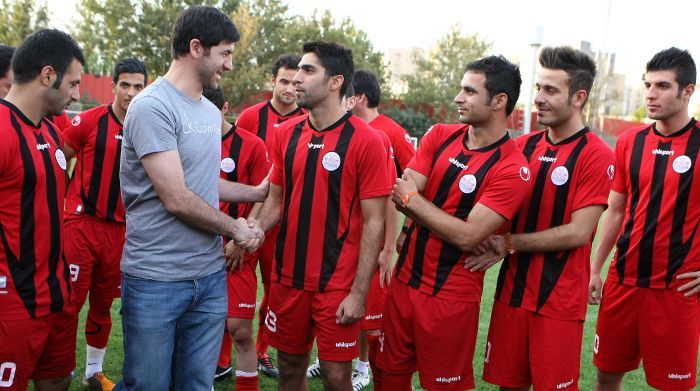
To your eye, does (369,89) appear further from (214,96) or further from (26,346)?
(26,346)

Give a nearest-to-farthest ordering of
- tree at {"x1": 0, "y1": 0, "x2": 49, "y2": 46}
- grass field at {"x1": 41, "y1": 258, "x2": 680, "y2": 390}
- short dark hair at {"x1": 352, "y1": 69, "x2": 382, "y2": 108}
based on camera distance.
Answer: grass field at {"x1": 41, "y1": 258, "x2": 680, "y2": 390} < short dark hair at {"x1": 352, "y1": 69, "x2": 382, "y2": 108} < tree at {"x1": 0, "y1": 0, "x2": 49, "y2": 46}

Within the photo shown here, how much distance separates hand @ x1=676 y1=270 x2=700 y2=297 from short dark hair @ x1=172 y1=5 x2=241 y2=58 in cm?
309

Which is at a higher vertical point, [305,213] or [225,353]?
[305,213]

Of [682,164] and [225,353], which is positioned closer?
[682,164]

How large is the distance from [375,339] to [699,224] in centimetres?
234

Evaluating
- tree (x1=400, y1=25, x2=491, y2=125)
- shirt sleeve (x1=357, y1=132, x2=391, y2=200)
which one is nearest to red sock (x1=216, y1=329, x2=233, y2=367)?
shirt sleeve (x1=357, y1=132, x2=391, y2=200)

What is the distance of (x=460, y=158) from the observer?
390cm

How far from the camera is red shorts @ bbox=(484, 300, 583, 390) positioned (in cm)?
383

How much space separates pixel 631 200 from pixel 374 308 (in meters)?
2.08

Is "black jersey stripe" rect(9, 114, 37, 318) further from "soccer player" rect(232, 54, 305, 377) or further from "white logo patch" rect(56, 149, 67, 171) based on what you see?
"soccer player" rect(232, 54, 305, 377)

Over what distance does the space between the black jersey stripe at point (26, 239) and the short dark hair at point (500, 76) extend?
243 cm

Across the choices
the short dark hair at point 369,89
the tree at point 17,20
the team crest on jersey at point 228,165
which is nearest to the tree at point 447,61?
the tree at point 17,20

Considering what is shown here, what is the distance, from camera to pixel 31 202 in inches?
131

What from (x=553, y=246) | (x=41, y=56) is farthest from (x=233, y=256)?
(x=553, y=246)
